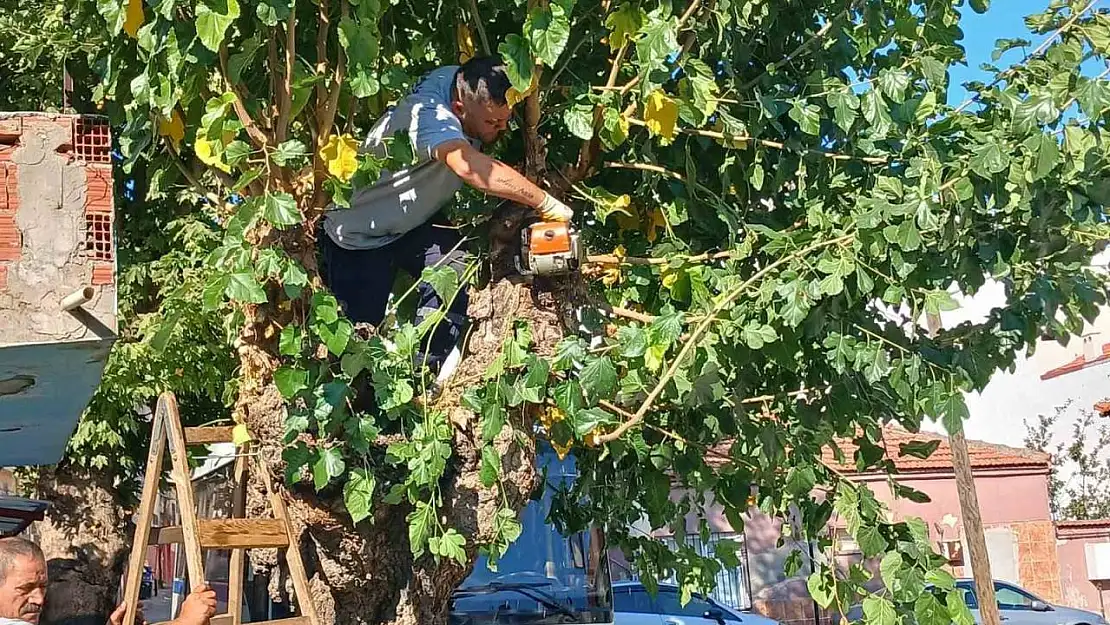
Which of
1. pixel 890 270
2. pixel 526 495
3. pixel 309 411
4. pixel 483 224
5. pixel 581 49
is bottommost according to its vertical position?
pixel 526 495

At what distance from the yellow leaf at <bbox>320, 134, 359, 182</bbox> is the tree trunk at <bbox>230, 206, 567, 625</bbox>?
0.66 meters

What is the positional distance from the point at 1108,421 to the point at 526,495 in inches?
968

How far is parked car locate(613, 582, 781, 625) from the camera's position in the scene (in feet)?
33.3

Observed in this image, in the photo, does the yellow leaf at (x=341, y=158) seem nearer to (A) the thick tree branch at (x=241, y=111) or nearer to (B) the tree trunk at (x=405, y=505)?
(A) the thick tree branch at (x=241, y=111)

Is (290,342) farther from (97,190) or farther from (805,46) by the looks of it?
(805,46)

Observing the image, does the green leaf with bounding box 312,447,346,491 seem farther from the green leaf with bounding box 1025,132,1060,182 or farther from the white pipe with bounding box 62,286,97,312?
the green leaf with bounding box 1025,132,1060,182

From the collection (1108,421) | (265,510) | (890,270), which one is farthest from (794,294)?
(1108,421)

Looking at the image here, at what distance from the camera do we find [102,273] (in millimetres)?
3371

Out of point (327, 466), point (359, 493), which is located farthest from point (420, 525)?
point (327, 466)

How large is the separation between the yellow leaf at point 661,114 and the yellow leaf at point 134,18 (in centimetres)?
159

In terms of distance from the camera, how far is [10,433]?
516 cm

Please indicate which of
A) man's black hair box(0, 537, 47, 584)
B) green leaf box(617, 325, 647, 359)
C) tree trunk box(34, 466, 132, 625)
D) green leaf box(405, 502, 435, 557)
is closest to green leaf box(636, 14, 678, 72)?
green leaf box(617, 325, 647, 359)

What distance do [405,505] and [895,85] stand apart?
7.35ft

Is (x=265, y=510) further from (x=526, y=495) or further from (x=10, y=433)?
(x=10, y=433)
